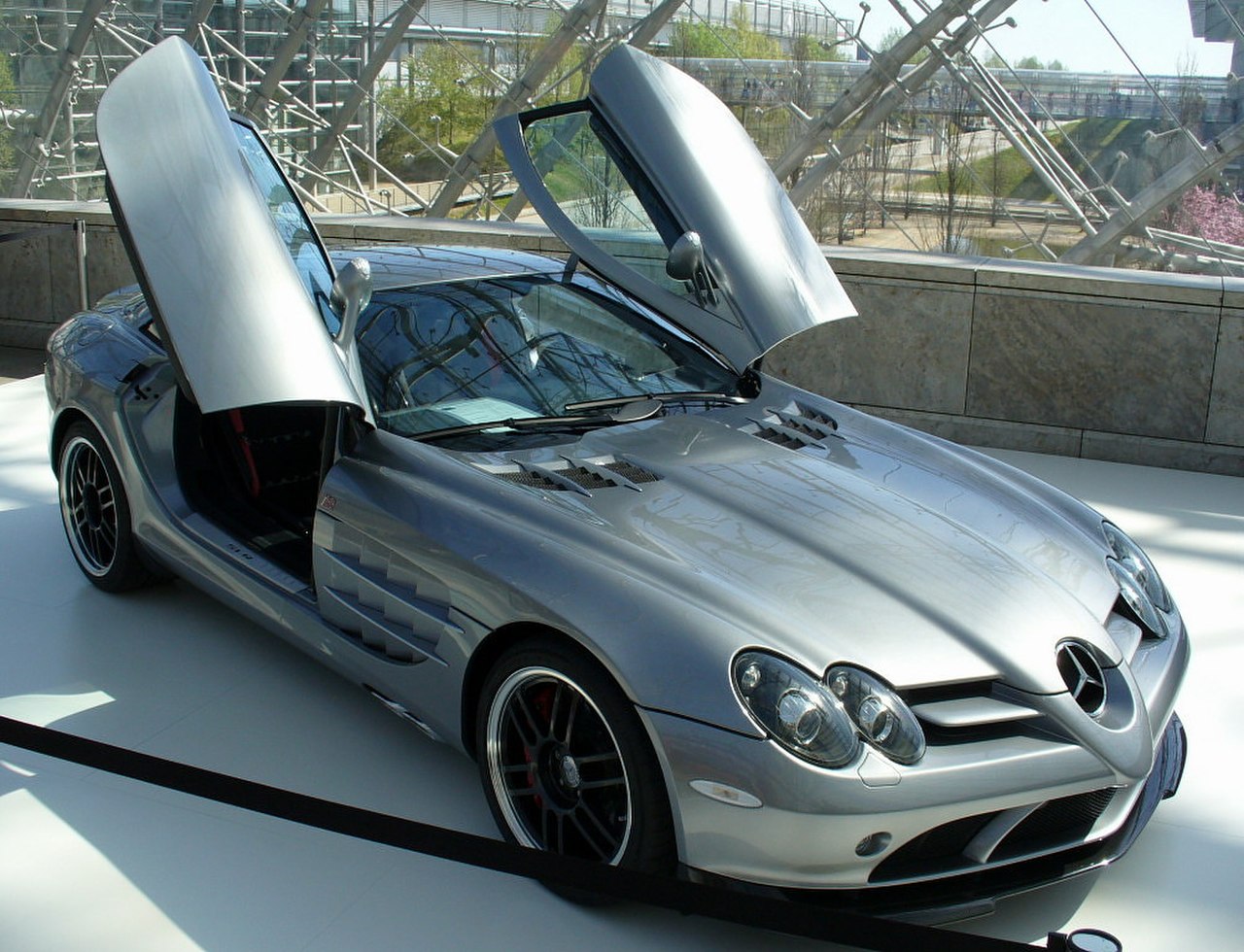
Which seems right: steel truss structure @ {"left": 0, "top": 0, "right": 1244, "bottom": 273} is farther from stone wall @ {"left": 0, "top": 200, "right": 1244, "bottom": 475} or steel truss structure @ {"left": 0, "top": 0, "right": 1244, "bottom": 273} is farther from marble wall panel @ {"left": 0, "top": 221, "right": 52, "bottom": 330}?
stone wall @ {"left": 0, "top": 200, "right": 1244, "bottom": 475}

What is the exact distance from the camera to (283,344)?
339 cm

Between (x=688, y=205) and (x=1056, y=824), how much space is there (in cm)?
242

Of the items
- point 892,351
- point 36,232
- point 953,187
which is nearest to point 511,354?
point 892,351

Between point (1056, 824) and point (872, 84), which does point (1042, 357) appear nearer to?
point (1056, 824)

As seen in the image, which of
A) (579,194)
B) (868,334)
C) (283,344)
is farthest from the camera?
(868,334)

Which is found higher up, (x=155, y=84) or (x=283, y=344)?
(x=155, y=84)

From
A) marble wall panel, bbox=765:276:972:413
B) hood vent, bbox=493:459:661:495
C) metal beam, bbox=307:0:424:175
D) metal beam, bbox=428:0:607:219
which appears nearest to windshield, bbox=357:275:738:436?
hood vent, bbox=493:459:661:495

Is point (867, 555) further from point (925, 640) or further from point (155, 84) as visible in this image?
point (155, 84)

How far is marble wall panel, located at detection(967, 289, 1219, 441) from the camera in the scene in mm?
6680

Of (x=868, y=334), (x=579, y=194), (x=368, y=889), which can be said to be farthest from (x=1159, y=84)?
(x=368, y=889)

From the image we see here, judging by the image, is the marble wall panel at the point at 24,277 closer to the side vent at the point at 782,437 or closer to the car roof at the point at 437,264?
the car roof at the point at 437,264

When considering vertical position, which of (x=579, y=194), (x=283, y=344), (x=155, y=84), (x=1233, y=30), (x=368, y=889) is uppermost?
(x=1233, y=30)

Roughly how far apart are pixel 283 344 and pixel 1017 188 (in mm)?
12143

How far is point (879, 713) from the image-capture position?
2697 mm
